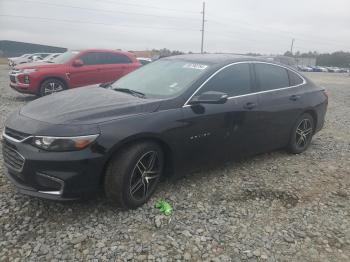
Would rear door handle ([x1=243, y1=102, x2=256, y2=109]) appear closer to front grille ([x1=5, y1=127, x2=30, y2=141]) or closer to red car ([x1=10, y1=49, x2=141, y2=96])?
front grille ([x1=5, y1=127, x2=30, y2=141])

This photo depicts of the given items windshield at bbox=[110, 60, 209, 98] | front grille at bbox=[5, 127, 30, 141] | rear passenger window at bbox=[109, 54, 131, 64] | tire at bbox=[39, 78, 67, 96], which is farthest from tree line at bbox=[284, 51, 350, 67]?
front grille at bbox=[5, 127, 30, 141]

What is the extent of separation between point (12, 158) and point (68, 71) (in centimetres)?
739

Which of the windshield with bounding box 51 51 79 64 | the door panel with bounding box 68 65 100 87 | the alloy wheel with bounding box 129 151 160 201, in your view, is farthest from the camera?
the windshield with bounding box 51 51 79 64

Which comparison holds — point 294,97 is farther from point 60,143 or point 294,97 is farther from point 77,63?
point 77,63

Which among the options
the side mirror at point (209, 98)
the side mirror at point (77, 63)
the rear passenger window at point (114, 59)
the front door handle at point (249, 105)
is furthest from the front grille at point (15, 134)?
the rear passenger window at point (114, 59)

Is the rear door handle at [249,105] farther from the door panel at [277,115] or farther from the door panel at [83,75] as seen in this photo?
the door panel at [83,75]

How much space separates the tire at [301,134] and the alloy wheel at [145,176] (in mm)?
2723

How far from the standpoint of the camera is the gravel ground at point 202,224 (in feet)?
10.2

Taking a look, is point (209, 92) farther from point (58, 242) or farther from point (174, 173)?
point (58, 242)

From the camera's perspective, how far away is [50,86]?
10352mm

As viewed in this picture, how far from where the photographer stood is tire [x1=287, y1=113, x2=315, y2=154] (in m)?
5.68

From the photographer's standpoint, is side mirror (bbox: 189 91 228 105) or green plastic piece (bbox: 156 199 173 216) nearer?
green plastic piece (bbox: 156 199 173 216)

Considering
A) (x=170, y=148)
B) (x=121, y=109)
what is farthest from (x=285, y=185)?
(x=121, y=109)

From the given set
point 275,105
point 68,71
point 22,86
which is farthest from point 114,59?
point 275,105
